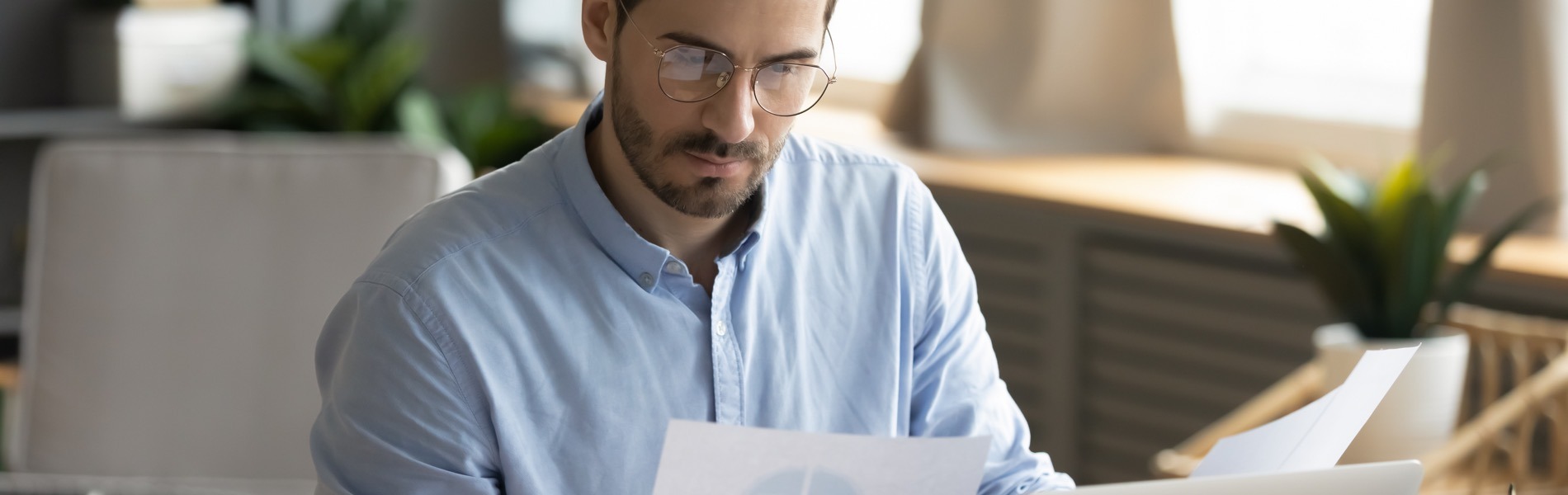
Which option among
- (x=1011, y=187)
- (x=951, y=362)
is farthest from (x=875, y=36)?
(x=951, y=362)

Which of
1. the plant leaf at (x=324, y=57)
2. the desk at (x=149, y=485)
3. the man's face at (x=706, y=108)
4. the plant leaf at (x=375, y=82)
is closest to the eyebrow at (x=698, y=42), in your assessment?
the man's face at (x=706, y=108)

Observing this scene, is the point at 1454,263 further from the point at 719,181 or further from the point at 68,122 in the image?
the point at 68,122

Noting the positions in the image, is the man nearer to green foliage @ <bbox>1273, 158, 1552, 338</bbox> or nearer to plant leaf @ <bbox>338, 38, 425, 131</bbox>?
green foliage @ <bbox>1273, 158, 1552, 338</bbox>

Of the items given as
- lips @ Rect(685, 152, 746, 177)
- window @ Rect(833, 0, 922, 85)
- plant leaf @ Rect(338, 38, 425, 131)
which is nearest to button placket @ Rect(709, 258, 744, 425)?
lips @ Rect(685, 152, 746, 177)

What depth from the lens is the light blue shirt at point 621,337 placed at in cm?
111

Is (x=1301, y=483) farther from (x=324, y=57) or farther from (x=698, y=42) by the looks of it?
(x=324, y=57)

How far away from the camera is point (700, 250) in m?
1.28

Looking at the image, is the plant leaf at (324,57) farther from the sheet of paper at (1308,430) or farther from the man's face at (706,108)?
the sheet of paper at (1308,430)

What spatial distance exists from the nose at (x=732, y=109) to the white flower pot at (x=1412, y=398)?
94 cm

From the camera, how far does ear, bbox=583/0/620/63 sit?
122 centimetres

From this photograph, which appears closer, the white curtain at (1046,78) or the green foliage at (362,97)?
the white curtain at (1046,78)

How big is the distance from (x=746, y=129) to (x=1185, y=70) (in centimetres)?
182

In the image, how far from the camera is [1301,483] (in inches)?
32.4

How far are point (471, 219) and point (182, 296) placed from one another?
2.30ft
